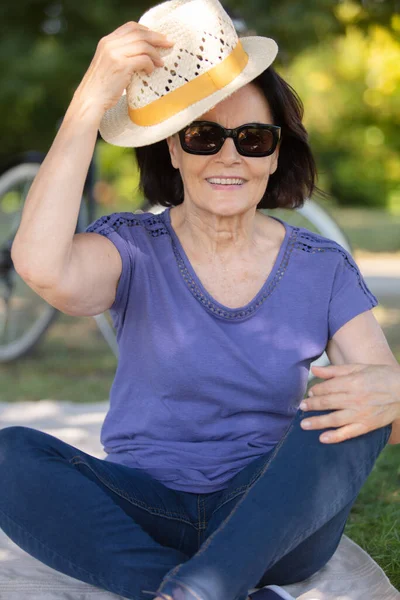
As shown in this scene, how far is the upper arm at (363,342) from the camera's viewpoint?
2439mm

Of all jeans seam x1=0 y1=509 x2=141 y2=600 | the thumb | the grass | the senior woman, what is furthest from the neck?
the grass

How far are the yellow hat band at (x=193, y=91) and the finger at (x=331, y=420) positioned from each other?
0.82m

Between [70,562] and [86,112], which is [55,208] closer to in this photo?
[86,112]

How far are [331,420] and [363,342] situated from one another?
33 cm

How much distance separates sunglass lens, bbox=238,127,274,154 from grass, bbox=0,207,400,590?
1.24 metres

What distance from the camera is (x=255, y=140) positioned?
2445mm

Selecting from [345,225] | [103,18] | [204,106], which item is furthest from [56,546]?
[345,225]

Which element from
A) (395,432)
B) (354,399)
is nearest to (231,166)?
(354,399)

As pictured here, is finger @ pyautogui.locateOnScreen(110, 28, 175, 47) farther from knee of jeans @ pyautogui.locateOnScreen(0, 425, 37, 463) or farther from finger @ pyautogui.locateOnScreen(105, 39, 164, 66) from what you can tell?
knee of jeans @ pyautogui.locateOnScreen(0, 425, 37, 463)

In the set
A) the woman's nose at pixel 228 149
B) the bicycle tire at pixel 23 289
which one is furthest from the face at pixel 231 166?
the bicycle tire at pixel 23 289

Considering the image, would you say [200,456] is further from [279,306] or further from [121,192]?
[121,192]

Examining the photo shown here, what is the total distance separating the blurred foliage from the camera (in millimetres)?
7242

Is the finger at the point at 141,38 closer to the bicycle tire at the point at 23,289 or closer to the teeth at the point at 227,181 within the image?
the teeth at the point at 227,181

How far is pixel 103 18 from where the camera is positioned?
345 inches
